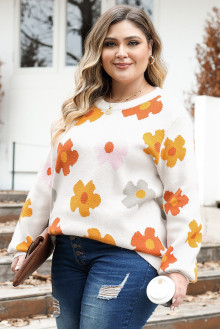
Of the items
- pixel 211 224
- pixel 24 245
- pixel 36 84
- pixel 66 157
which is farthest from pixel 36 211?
pixel 36 84

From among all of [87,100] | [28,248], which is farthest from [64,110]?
[28,248]

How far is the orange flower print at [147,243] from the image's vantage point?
1817 mm

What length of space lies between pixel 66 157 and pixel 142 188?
1.00 ft

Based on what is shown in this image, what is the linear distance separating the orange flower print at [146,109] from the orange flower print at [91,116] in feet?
0.33

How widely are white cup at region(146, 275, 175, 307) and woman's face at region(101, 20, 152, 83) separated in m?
0.72

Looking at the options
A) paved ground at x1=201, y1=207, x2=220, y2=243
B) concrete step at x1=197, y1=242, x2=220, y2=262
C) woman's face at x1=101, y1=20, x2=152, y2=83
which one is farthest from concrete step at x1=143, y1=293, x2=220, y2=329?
woman's face at x1=101, y1=20, x2=152, y2=83

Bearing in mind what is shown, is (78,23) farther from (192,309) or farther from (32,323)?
(32,323)

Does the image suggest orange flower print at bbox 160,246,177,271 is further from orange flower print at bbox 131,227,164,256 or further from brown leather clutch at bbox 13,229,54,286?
brown leather clutch at bbox 13,229,54,286

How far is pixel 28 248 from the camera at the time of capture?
2039mm

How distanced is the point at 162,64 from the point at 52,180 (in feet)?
1.97

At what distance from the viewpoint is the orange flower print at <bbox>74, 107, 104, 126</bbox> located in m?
1.99

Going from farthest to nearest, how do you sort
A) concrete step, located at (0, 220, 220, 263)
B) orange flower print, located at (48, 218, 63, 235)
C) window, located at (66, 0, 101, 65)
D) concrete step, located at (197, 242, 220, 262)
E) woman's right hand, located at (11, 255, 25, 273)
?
1. window, located at (66, 0, 101, 65)
2. concrete step, located at (197, 242, 220, 262)
3. concrete step, located at (0, 220, 220, 263)
4. woman's right hand, located at (11, 255, 25, 273)
5. orange flower print, located at (48, 218, 63, 235)

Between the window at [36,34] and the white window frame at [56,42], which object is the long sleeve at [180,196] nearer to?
the white window frame at [56,42]

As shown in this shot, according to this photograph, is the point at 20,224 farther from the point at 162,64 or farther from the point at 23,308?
the point at 23,308
